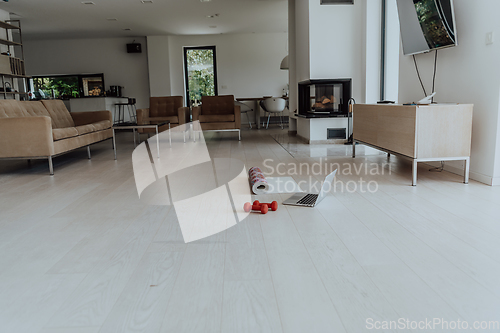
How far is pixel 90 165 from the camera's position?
479 centimetres

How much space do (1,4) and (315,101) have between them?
6273 mm

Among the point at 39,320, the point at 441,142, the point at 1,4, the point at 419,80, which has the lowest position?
the point at 39,320

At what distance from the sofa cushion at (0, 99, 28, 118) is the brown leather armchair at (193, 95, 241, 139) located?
9.57 ft

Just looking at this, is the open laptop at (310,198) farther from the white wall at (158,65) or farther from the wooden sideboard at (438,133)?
the white wall at (158,65)

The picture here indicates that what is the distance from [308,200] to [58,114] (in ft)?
14.7

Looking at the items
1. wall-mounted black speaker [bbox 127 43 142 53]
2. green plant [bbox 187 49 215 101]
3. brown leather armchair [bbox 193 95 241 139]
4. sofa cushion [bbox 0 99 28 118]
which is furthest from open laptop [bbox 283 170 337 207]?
wall-mounted black speaker [bbox 127 43 142 53]

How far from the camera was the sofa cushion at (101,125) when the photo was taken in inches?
220

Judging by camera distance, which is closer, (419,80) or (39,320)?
(39,320)

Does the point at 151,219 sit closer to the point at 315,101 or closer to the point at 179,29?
the point at 315,101

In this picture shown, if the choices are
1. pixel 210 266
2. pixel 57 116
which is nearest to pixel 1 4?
pixel 57 116

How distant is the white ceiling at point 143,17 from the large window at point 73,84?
126 cm

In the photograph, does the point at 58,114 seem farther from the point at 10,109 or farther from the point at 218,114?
the point at 218,114

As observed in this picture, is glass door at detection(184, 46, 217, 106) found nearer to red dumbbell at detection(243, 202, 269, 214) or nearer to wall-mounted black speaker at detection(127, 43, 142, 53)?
wall-mounted black speaker at detection(127, 43, 142, 53)

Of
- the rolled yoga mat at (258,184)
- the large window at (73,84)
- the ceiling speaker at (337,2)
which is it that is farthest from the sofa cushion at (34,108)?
the large window at (73,84)
